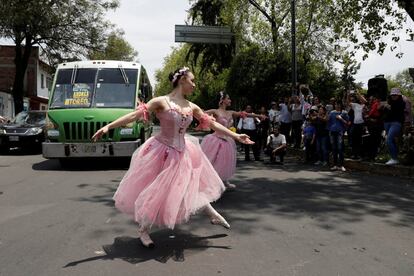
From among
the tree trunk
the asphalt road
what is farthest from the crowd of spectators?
the tree trunk

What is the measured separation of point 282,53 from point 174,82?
79.6 ft

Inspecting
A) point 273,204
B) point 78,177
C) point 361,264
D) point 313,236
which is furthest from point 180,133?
point 78,177

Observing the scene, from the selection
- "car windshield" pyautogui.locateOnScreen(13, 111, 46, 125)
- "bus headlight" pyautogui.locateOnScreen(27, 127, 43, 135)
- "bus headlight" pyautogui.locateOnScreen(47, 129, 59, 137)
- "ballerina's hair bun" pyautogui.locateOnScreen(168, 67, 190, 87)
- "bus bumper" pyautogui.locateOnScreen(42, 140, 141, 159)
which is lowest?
"bus bumper" pyautogui.locateOnScreen(42, 140, 141, 159)

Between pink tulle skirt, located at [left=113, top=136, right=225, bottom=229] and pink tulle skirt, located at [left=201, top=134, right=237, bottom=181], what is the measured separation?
3076 mm

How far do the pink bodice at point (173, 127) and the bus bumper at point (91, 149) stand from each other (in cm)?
700

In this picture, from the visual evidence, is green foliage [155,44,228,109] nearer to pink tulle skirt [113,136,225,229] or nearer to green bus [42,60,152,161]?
green bus [42,60,152,161]

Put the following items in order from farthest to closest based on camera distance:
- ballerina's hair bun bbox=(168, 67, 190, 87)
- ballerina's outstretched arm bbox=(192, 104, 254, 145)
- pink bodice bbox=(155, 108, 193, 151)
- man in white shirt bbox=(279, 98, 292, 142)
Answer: man in white shirt bbox=(279, 98, 292, 142) → ballerina's outstretched arm bbox=(192, 104, 254, 145) → ballerina's hair bun bbox=(168, 67, 190, 87) → pink bodice bbox=(155, 108, 193, 151)

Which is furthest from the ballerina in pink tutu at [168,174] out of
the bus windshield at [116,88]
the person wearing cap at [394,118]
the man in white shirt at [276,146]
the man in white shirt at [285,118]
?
the man in white shirt at [285,118]

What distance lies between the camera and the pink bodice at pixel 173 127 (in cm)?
556

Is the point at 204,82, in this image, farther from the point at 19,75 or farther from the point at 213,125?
the point at 213,125

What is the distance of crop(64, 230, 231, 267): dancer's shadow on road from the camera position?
500 centimetres

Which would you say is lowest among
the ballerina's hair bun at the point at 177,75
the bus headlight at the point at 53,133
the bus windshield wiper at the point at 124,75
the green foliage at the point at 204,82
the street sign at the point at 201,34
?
the bus headlight at the point at 53,133

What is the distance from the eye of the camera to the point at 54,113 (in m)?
13.0

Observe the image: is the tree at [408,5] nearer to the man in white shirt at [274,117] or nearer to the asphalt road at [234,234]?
the man in white shirt at [274,117]
